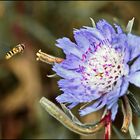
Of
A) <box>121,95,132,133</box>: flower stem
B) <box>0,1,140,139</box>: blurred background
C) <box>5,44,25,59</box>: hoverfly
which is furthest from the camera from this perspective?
<box>0,1,140,139</box>: blurred background

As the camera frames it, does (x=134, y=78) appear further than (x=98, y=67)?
No

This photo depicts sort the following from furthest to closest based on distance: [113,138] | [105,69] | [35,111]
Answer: [35,111] < [113,138] < [105,69]

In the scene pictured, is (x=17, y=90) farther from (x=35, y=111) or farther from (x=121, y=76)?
(x=121, y=76)

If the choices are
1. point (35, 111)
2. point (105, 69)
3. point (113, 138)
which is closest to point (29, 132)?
point (35, 111)

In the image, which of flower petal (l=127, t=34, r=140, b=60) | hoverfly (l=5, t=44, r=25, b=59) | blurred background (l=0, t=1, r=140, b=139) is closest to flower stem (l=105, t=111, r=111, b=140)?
flower petal (l=127, t=34, r=140, b=60)

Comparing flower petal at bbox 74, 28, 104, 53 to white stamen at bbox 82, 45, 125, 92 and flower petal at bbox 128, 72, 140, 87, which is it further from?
flower petal at bbox 128, 72, 140, 87

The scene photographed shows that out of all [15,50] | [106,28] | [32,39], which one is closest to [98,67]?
[106,28]

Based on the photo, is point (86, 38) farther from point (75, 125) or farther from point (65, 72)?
point (75, 125)
